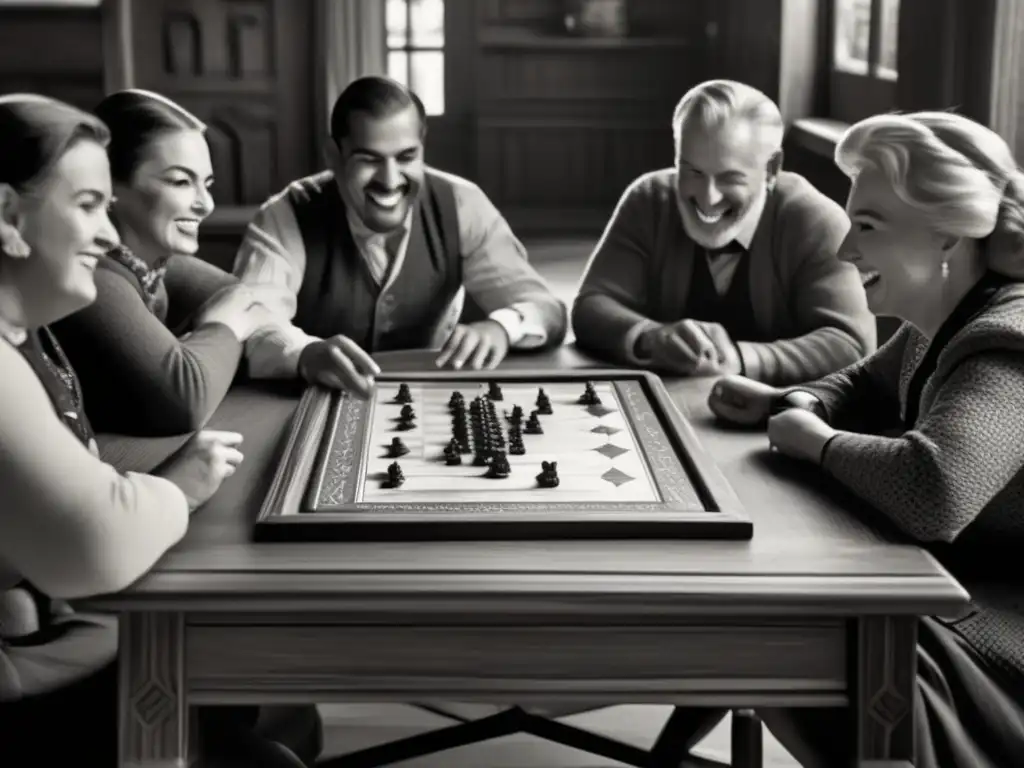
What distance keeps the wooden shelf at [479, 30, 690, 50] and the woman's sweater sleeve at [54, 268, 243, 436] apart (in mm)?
6812

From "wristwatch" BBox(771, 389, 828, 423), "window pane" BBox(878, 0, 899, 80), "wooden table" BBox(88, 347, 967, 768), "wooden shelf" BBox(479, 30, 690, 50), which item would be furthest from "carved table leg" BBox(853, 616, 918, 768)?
"wooden shelf" BBox(479, 30, 690, 50)

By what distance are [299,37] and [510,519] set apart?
4235mm

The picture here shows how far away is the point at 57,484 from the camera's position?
4.82ft

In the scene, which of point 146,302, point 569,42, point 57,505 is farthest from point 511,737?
point 569,42

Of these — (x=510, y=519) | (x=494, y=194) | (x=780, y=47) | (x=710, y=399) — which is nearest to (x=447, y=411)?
(x=710, y=399)

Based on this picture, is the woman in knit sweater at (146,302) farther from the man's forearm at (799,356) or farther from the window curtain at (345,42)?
the window curtain at (345,42)

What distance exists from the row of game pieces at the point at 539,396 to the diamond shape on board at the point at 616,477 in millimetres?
330

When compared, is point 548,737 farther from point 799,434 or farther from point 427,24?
point 427,24

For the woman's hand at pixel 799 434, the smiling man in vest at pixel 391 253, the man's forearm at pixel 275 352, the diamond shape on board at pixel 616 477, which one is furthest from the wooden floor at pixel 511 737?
the diamond shape on board at pixel 616 477

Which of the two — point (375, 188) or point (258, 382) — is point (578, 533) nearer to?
point (258, 382)

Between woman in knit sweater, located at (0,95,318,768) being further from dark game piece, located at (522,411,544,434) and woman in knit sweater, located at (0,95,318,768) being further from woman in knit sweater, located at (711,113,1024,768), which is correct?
woman in knit sweater, located at (711,113,1024,768)

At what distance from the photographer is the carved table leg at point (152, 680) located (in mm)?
1604

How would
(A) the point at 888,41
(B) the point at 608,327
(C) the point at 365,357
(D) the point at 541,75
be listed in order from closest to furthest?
(C) the point at 365,357 → (B) the point at 608,327 → (A) the point at 888,41 → (D) the point at 541,75

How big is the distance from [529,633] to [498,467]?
34 centimetres
